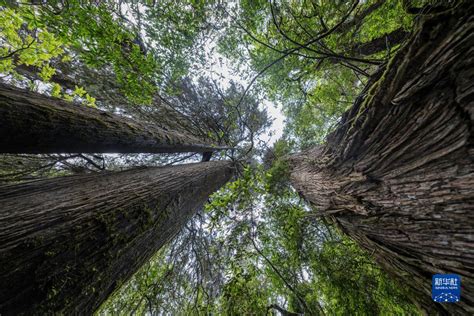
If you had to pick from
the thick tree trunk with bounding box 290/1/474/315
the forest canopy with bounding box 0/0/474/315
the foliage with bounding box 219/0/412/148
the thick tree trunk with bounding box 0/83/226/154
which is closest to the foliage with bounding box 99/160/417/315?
the forest canopy with bounding box 0/0/474/315

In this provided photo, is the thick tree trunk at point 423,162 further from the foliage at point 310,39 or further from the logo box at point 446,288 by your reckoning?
the foliage at point 310,39

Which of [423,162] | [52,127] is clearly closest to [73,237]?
[52,127]

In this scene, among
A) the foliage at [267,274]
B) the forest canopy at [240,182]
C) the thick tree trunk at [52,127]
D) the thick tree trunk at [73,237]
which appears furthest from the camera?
the foliage at [267,274]

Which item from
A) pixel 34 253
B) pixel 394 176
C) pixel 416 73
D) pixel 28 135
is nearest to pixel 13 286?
pixel 34 253

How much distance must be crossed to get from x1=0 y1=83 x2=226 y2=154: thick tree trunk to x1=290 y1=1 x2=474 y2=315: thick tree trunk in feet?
8.44

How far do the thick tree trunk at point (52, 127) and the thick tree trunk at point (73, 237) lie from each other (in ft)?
1.10

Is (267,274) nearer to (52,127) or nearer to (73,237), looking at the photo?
(73,237)

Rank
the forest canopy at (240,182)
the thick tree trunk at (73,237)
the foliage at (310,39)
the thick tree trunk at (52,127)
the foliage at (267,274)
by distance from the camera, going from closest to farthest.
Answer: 1. the thick tree trunk at (73,237)
2. the forest canopy at (240,182)
3. the thick tree trunk at (52,127)
4. the foliage at (267,274)
5. the foliage at (310,39)

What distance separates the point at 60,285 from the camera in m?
0.82

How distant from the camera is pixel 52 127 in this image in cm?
127

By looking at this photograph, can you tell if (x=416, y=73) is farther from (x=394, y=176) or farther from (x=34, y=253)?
(x=34, y=253)

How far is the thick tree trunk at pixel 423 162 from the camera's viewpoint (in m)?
0.95

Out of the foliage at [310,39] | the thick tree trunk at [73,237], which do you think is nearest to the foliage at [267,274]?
the thick tree trunk at [73,237]

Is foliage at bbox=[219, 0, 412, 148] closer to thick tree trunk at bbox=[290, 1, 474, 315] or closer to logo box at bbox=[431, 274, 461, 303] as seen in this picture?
thick tree trunk at bbox=[290, 1, 474, 315]
